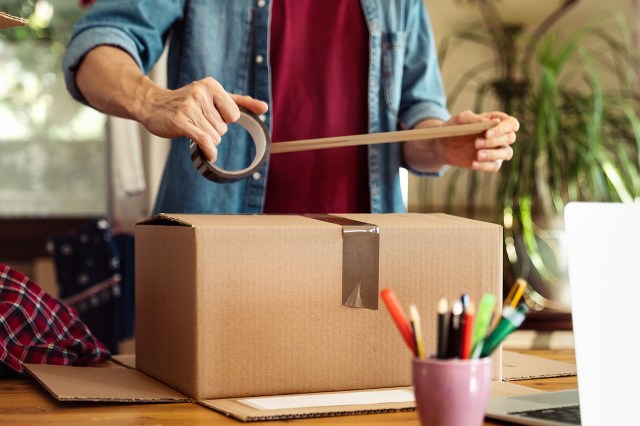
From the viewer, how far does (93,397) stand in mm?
900

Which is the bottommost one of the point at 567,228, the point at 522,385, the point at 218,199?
the point at 522,385

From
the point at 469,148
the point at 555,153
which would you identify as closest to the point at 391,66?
the point at 469,148

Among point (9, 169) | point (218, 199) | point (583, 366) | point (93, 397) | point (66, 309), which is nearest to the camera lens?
point (583, 366)

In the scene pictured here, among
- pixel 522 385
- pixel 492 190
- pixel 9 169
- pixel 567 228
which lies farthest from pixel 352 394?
pixel 9 169

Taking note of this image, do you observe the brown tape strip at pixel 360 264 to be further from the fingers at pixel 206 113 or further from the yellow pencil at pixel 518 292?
the yellow pencil at pixel 518 292

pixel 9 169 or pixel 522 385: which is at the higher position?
pixel 9 169

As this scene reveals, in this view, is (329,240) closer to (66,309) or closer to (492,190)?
(66,309)

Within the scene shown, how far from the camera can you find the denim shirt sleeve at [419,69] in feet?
5.22

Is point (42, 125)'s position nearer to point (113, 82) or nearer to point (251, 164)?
point (113, 82)

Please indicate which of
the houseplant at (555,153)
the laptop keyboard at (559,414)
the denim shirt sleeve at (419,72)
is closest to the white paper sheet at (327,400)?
the laptop keyboard at (559,414)

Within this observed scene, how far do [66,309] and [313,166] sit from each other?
1.62 ft

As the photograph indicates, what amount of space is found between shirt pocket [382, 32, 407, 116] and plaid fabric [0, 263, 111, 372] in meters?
0.66

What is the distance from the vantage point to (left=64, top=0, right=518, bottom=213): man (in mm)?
1398

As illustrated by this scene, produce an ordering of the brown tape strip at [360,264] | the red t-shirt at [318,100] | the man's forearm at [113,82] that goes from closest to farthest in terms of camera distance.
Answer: the brown tape strip at [360,264]
the man's forearm at [113,82]
the red t-shirt at [318,100]
